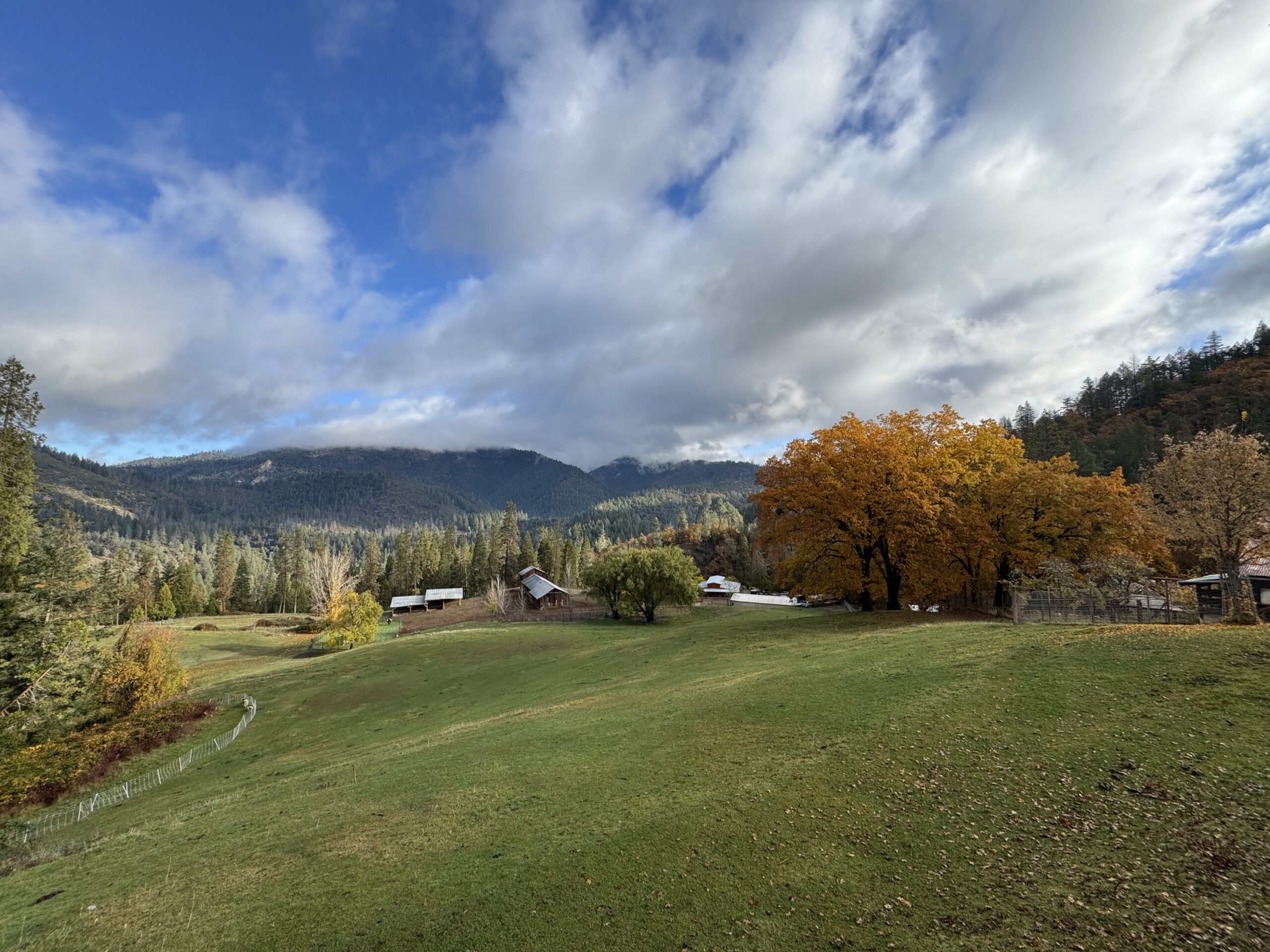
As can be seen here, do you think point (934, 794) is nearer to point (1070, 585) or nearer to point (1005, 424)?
point (1070, 585)

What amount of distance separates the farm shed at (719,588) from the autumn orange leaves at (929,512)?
227 ft

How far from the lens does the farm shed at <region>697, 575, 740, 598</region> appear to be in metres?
104

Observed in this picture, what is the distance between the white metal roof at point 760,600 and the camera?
271 feet

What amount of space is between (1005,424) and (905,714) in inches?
7466

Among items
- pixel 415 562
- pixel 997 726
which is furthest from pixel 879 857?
pixel 415 562

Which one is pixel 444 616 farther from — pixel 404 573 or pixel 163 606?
pixel 163 606

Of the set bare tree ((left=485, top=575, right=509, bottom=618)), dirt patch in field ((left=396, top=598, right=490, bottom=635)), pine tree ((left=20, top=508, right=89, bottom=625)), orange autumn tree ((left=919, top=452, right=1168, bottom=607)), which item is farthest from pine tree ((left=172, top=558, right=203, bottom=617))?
orange autumn tree ((left=919, top=452, right=1168, bottom=607))

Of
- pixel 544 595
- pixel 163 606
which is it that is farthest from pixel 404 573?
pixel 544 595

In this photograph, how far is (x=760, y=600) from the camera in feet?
283

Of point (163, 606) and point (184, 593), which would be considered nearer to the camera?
point (163, 606)

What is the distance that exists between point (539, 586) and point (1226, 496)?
81.3 metres

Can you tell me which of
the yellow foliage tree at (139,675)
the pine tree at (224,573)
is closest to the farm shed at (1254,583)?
the yellow foliage tree at (139,675)

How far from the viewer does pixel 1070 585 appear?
1079 inches

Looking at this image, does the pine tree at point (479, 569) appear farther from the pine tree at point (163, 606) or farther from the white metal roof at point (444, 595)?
the pine tree at point (163, 606)
